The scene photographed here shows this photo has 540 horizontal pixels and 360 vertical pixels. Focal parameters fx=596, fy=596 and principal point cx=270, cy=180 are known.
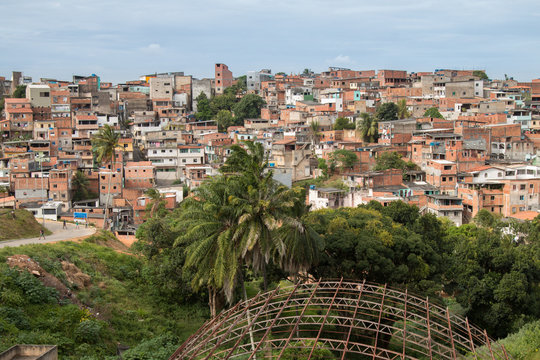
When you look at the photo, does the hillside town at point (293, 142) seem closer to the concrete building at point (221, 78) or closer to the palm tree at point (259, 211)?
the concrete building at point (221, 78)

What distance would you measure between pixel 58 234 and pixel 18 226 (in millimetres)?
1718

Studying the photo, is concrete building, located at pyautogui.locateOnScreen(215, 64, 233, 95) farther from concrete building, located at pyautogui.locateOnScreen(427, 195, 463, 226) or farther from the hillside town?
concrete building, located at pyautogui.locateOnScreen(427, 195, 463, 226)

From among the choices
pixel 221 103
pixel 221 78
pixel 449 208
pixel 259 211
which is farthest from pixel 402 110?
pixel 259 211

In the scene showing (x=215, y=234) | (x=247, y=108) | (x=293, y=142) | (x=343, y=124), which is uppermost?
(x=247, y=108)

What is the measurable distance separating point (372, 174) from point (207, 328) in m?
27.4

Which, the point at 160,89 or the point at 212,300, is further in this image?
the point at 160,89

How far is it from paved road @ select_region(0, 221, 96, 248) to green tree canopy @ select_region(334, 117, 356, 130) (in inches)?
1099

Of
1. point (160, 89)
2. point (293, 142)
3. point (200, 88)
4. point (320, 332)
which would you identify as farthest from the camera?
point (200, 88)

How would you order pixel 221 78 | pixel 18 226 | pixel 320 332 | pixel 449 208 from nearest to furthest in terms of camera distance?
pixel 320 332 < pixel 18 226 < pixel 449 208 < pixel 221 78

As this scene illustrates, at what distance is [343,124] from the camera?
52781 millimetres

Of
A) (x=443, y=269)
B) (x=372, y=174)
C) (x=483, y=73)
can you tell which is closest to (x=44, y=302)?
(x=443, y=269)

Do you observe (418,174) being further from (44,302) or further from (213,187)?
(44,302)

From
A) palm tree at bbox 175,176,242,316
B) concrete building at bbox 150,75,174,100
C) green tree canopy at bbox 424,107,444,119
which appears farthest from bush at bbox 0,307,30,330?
concrete building at bbox 150,75,174,100

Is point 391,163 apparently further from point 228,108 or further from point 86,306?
point 86,306
